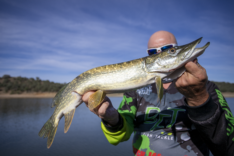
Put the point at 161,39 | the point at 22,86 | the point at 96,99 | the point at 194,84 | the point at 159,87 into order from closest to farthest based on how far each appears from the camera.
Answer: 1. the point at 194,84
2. the point at 159,87
3. the point at 96,99
4. the point at 161,39
5. the point at 22,86

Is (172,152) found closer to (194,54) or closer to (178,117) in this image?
(178,117)

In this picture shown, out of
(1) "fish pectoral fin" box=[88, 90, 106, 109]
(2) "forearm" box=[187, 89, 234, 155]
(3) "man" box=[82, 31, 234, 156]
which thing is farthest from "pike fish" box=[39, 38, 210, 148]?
(2) "forearm" box=[187, 89, 234, 155]

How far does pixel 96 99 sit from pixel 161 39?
79.3 inches

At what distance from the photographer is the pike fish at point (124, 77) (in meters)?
1.99

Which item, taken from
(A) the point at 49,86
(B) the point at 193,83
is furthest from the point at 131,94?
(A) the point at 49,86

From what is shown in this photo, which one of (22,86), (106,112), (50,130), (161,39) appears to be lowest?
(50,130)

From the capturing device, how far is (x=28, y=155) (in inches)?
232

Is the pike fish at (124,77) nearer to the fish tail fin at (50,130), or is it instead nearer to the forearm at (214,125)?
the fish tail fin at (50,130)

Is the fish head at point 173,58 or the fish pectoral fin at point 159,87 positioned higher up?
the fish head at point 173,58

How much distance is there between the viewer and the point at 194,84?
1.72 metres

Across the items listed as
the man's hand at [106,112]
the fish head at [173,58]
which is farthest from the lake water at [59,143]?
the fish head at [173,58]

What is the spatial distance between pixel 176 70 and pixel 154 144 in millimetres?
1272

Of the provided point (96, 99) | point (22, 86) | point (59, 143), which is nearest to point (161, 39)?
point (96, 99)

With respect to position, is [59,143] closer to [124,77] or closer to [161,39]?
[124,77]
